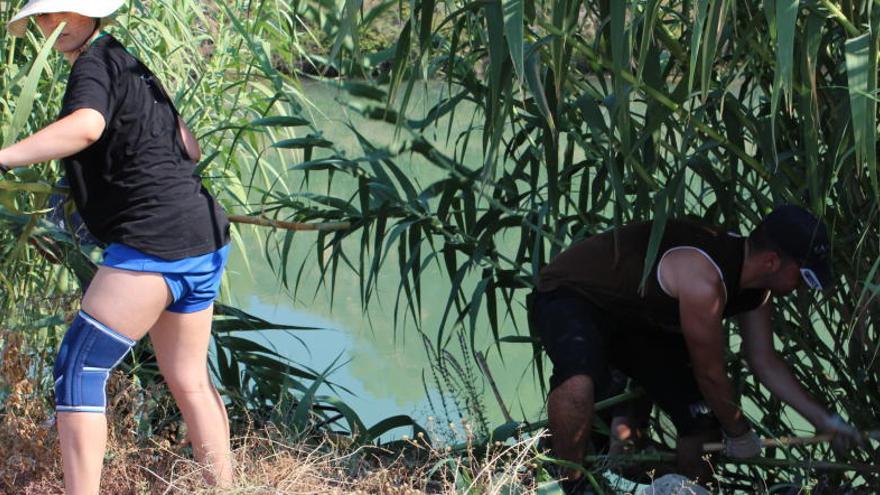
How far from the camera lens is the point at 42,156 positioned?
2299 millimetres

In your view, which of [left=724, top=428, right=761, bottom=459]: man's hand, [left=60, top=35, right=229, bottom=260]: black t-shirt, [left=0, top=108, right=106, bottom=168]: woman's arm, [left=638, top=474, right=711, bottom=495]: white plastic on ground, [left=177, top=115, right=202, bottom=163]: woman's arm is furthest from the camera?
[left=724, top=428, right=761, bottom=459]: man's hand

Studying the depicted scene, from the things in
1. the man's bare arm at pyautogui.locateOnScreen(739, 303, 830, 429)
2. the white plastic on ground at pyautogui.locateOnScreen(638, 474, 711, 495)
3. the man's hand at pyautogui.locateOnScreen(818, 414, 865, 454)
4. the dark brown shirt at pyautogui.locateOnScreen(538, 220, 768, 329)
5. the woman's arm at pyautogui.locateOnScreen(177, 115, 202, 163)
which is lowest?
the white plastic on ground at pyautogui.locateOnScreen(638, 474, 711, 495)

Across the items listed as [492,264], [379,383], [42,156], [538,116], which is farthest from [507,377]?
[42,156]

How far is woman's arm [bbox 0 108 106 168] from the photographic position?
7.52 ft

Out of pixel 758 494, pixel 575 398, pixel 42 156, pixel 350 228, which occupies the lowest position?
pixel 758 494

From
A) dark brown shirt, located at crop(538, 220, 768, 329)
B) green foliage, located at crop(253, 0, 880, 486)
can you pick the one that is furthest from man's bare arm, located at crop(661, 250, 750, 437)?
green foliage, located at crop(253, 0, 880, 486)

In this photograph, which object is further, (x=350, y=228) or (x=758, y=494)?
(x=350, y=228)

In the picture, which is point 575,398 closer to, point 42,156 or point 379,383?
point 42,156

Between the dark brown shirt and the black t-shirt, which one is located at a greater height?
the black t-shirt

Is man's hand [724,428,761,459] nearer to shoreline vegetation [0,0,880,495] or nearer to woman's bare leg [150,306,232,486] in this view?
shoreline vegetation [0,0,880,495]

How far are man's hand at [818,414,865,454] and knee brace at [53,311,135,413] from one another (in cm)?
152

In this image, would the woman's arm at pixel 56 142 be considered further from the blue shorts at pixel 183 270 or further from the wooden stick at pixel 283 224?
the wooden stick at pixel 283 224

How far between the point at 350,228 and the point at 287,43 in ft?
3.26

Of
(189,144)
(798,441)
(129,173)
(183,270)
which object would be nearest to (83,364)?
(183,270)
